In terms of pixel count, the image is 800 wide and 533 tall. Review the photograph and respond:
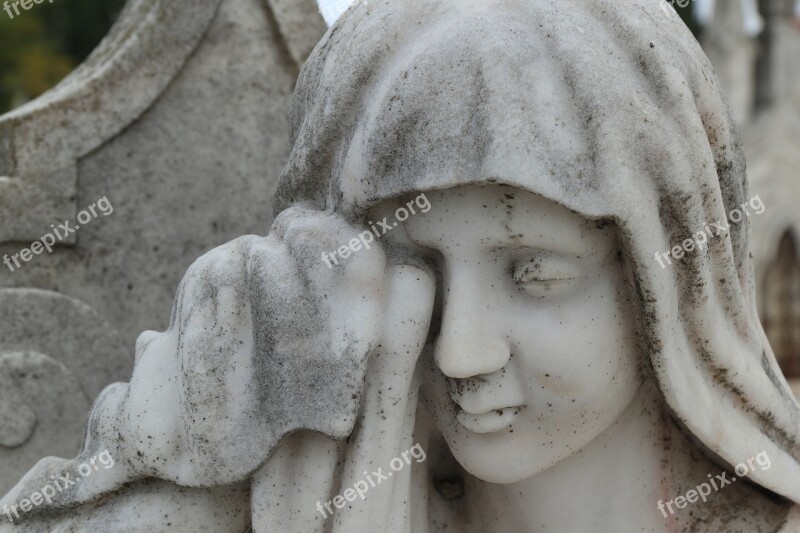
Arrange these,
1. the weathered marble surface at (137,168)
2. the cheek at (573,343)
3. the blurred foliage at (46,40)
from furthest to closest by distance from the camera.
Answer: the blurred foliage at (46,40) < the weathered marble surface at (137,168) < the cheek at (573,343)

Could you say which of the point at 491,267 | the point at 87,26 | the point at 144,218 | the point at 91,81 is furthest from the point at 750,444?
the point at 87,26

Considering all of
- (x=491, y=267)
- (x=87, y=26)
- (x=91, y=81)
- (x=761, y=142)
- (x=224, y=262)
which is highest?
(x=91, y=81)

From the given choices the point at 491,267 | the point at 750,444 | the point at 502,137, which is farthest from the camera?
the point at 750,444

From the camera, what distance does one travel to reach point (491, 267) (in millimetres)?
1264

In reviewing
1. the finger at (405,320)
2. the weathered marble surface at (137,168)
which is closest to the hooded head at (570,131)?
the finger at (405,320)

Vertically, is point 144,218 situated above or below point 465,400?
above

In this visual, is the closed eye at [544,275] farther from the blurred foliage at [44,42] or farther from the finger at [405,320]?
the blurred foliage at [44,42]

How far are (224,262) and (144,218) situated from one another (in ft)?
2.77

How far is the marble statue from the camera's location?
1.17 meters

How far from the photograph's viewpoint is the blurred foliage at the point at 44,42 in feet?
36.7

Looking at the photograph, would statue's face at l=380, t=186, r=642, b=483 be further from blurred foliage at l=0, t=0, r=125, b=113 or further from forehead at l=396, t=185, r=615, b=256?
blurred foliage at l=0, t=0, r=125, b=113

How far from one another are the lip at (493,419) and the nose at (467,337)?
91 mm

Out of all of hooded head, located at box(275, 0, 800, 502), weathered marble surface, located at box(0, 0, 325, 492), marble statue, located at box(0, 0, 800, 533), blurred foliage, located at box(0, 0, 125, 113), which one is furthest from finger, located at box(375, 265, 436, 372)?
blurred foliage, located at box(0, 0, 125, 113)

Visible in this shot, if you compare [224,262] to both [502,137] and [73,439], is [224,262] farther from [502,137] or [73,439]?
[73,439]
